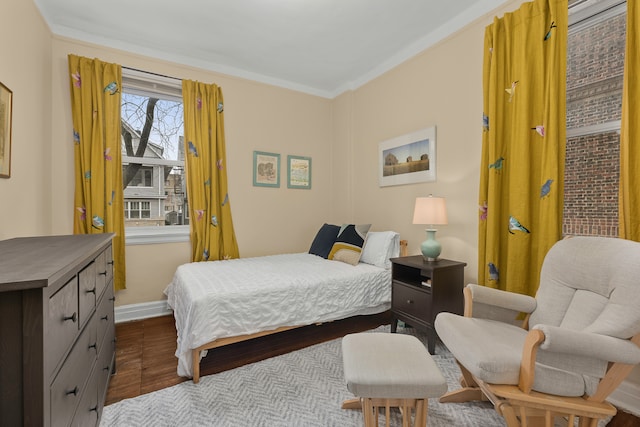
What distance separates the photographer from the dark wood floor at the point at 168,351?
194cm

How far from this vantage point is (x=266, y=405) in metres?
1.76

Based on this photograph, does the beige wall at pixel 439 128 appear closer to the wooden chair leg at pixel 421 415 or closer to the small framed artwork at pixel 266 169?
the small framed artwork at pixel 266 169

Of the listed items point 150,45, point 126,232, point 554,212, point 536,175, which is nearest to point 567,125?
point 536,175

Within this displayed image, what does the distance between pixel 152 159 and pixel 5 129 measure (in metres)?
1.49

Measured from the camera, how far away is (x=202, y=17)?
263 cm

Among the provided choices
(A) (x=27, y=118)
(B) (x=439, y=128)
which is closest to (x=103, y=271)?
(A) (x=27, y=118)

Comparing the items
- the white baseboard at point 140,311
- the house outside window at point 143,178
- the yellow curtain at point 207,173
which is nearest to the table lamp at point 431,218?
the yellow curtain at point 207,173

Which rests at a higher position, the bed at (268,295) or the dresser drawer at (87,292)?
the dresser drawer at (87,292)

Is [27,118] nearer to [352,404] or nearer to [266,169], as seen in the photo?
[266,169]

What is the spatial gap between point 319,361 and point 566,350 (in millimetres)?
1541

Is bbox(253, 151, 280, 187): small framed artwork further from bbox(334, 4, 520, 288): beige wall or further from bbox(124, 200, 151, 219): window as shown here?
bbox(124, 200, 151, 219): window

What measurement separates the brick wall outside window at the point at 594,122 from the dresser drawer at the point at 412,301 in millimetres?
1144

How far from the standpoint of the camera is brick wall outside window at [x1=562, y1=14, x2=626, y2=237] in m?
1.94

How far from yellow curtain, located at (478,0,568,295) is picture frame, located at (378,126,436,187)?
0.63m
